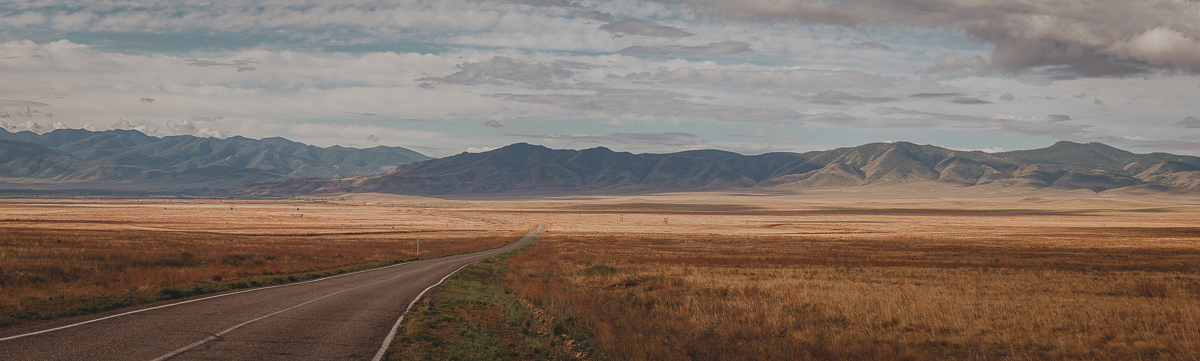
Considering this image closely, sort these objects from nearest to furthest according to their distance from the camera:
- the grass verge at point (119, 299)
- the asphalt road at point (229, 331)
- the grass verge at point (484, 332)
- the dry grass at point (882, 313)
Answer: the asphalt road at point (229, 331) < the grass verge at point (484, 332) < the dry grass at point (882, 313) < the grass verge at point (119, 299)

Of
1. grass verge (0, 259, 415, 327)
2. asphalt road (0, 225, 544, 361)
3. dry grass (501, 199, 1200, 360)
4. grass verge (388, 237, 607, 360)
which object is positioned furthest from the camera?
grass verge (0, 259, 415, 327)

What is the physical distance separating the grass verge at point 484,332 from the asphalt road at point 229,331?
570mm

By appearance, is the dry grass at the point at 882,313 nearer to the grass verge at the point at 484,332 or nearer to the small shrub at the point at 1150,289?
the small shrub at the point at 1150,289

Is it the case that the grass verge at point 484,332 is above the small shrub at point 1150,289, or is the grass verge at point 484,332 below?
above

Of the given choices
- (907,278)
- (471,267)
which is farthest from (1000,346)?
(471,267)

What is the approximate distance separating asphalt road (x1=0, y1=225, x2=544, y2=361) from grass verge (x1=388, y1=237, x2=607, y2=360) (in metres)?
0.57

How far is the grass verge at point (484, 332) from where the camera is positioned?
1287cm

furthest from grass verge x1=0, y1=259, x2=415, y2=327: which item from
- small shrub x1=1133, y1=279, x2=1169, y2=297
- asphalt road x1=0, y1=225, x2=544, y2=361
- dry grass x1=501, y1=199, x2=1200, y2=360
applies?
small shrub x1=1133, y1=279, x2=1169, y2=297

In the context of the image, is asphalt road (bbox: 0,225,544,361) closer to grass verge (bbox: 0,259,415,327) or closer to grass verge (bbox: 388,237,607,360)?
grass verge (bbox: 388,237,607,360)

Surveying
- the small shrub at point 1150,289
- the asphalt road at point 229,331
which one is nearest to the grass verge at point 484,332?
the asphalt road at point 229,331

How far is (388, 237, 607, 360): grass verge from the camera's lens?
42.2 ft

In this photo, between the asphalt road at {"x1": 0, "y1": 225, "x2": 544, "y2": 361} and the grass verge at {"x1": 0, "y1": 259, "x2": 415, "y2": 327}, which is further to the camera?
the grass verge at {"x1": 0, "y1": 259, "x2": 415, "y2": 327}

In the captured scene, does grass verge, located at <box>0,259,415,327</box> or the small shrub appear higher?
grass verge, located at <box>0,259,415,327</box>

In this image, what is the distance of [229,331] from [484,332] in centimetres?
536
